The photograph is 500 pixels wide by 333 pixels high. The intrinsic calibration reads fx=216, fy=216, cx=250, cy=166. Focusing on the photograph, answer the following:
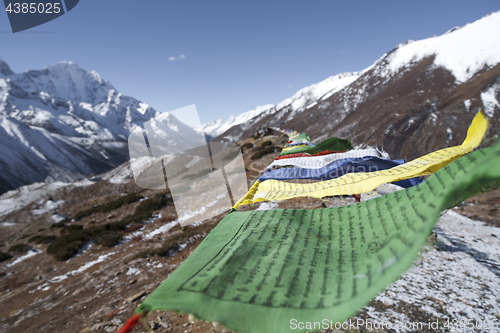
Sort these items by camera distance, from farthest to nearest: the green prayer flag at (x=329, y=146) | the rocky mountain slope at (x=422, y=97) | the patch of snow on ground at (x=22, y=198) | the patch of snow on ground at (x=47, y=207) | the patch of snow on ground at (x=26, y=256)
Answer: the rocky mountain slope at (x=422, y=97)
the patch of snow on ground at (x=22, y=198)
the patch of snow on ground at (x=47, y=207)
the patch of snow on ground at (x=26, y=256)
the green prayer flag at (x=329, y=146)

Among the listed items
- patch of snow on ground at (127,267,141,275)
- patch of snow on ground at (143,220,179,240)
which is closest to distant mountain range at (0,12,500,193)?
patch of snow on ground at (127,267,141,275)

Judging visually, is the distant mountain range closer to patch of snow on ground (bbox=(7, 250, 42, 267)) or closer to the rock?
the rock

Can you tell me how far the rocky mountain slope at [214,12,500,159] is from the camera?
3206cm

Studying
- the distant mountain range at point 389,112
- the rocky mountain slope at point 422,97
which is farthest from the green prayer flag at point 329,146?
the rocky mountain slope at point 422,97

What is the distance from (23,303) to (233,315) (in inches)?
362

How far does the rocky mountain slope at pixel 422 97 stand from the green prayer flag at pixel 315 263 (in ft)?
109

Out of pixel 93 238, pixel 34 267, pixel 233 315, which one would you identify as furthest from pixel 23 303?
pixel 233 315

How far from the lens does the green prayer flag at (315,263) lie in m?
1.12

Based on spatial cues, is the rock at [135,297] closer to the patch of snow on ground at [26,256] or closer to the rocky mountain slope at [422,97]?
the patch of snow on ground at [26,256]

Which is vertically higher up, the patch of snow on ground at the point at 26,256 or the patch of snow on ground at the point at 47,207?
the patch of snow on ground at the point at 47,207

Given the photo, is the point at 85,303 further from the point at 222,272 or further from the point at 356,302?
the point at 356,302

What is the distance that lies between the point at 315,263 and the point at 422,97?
56.8m

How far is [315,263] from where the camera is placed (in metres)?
1.49

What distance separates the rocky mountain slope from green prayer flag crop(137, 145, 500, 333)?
33.2 meters
